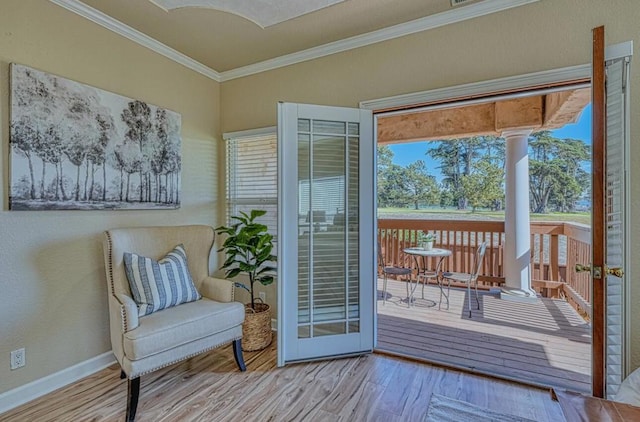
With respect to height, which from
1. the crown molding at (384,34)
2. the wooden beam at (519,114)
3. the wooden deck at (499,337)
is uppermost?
the crown molding at (384,34)

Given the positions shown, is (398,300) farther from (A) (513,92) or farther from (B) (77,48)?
(B) (77,48)

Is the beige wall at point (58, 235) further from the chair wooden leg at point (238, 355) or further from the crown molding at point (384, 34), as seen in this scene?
the chair wooden leg at point (238, 355)

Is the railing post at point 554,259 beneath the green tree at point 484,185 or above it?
beneath

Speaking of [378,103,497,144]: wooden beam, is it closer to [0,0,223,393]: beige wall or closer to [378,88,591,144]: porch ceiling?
[378,88,591,144]: porch ceiling

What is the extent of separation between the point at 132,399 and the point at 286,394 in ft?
3.01

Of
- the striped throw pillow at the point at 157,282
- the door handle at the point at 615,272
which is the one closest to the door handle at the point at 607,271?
the door handle at the point at 615,272

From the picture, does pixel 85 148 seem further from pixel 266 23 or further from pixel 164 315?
pixel 266 23

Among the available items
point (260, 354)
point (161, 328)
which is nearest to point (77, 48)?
point (161, 328)

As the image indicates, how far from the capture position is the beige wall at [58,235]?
6.70ft

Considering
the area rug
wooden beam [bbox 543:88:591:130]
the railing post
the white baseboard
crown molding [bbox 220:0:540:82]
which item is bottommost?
the area rug

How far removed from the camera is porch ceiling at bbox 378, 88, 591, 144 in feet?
12.3

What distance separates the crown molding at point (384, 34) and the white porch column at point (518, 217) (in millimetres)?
2560

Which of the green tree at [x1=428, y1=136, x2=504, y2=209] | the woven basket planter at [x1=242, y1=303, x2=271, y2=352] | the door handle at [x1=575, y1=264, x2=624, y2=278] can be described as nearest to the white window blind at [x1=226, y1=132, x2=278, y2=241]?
the woven basket planter at [x1=242, y1=303, x2=271, y2=352]

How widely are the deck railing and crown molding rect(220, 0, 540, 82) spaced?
2.87m
